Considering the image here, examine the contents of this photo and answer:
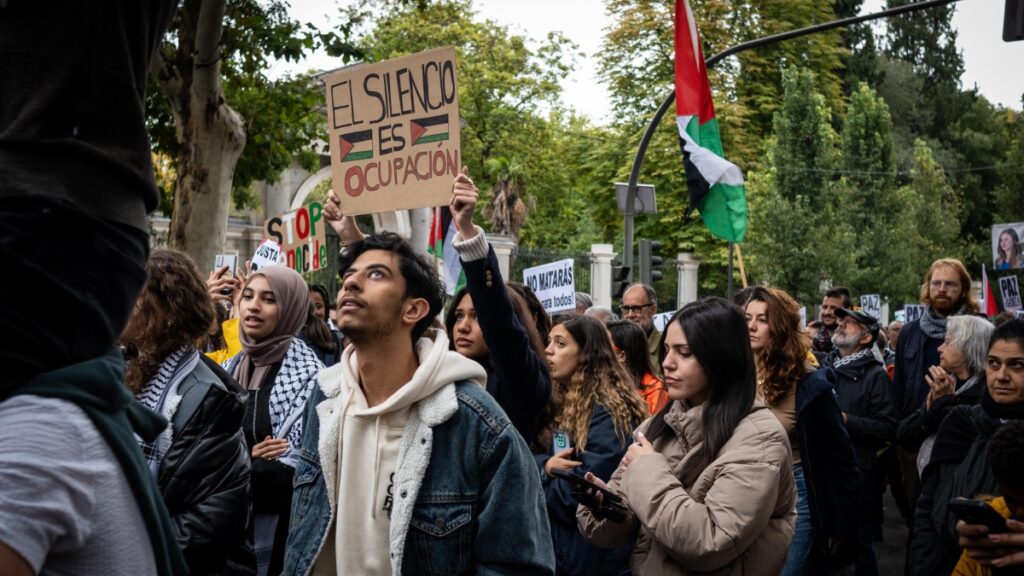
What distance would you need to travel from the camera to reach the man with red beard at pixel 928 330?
28.2ft

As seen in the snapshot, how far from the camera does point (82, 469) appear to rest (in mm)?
1527

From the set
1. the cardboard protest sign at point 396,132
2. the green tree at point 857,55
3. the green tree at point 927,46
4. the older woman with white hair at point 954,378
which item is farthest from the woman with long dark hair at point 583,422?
the green tree at point 927,46

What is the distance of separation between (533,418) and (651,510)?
0.88m

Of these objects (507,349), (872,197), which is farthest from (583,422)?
(872,197)

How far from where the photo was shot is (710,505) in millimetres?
3795

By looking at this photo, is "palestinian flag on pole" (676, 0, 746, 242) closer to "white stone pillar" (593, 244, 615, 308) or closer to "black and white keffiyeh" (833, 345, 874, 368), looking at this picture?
"black and white keffiyeh" (833, 345, 874, 368)

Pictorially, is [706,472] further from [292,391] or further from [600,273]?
[600,273]

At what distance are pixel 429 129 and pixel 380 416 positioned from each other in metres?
2.92

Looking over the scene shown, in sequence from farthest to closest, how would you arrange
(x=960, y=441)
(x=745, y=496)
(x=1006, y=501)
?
(x=960, y=441) → (x=1006, y=501) → (x=745, y=496)

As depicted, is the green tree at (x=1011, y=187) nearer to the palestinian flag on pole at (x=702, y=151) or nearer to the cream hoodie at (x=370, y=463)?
the palestinian flag on pole at (x=702, y=151)

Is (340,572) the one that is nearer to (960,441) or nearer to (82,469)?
(82,469)

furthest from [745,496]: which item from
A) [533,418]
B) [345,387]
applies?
[345,387]

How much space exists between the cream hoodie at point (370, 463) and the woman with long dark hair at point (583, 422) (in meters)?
1.65

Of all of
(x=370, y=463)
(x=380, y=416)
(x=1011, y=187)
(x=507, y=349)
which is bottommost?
(x=370, y=463)
